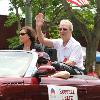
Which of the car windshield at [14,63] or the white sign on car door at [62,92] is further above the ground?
the car windshield at [14,63]

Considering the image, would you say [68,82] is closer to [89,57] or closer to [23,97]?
[23,97]

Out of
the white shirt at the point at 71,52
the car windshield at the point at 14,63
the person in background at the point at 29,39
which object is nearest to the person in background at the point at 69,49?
the white shirt at the point at 71,52

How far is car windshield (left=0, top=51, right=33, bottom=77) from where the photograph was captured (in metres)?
6.74

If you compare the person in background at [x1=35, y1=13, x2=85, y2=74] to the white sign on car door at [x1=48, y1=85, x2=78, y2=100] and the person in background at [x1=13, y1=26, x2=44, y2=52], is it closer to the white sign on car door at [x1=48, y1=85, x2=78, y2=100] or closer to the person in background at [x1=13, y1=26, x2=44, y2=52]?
the person in background at [x1=13, y1=26, x2=44, y2=52]

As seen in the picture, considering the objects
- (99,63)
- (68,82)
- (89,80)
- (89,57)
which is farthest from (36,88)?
(99,63)

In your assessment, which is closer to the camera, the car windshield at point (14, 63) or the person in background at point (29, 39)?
the car windshield at point (14, 63)

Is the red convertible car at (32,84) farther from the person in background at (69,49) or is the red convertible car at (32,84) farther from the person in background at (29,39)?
the person in background at (29,39)

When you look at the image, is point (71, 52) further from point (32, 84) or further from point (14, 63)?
point (32, 84)

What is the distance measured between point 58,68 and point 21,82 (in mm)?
1406

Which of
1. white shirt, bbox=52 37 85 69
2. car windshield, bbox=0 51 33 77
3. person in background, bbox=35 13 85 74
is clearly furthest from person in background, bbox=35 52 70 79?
white shirt, bbox=52 37 85 69

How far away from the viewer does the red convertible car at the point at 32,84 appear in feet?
20.6

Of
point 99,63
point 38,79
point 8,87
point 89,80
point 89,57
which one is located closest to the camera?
point 8,87

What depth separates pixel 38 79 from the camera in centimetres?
667

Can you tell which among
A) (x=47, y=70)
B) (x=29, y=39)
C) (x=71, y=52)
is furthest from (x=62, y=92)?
(x=29, y=39)
